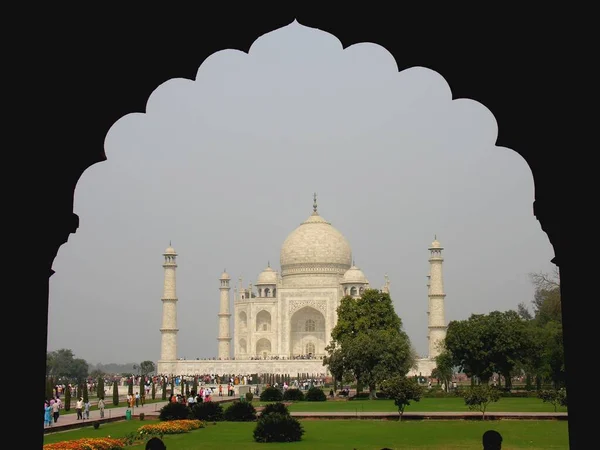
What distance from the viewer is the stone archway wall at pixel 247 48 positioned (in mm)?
4762

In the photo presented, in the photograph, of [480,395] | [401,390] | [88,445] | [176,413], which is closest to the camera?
[88,445]

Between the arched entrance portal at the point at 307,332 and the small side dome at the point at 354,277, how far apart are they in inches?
129

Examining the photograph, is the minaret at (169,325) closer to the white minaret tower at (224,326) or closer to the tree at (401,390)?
the white minaret tower at (224,326)

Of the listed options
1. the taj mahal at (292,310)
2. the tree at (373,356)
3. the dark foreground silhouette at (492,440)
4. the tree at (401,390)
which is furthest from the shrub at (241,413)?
the taj mahal at (292,310)

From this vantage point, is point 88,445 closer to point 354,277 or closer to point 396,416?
point 396,416

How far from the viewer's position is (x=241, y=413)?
2406 centimetres

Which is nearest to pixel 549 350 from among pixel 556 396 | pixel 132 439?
pixel 556 396

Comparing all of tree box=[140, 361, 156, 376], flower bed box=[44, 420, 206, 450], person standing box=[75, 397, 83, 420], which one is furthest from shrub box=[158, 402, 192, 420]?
tree box=[140, 361, 156, 376]

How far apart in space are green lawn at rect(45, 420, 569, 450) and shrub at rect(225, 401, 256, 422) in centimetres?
69

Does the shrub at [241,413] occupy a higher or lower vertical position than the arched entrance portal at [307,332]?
lower

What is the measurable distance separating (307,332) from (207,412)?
40318 mm

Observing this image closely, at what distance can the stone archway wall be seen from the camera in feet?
15.6

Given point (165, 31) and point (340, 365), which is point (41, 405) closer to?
point (165, 31)

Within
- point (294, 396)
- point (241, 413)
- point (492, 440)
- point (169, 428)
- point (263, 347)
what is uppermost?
point (263, 347)
